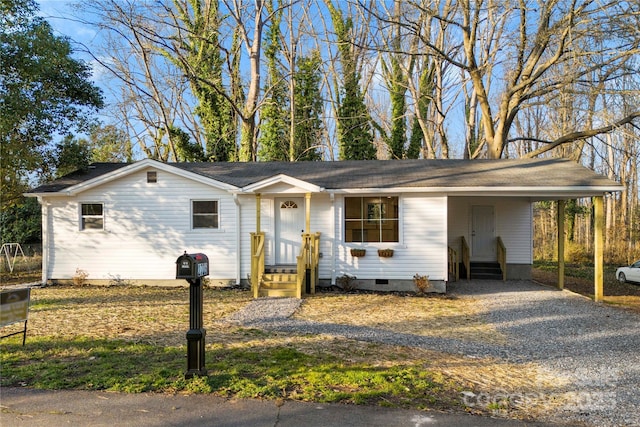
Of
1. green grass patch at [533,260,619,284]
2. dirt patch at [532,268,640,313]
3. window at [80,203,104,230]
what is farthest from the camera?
green grass patch at [533,260,619,284]

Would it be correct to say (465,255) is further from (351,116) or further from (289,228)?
(351,116)

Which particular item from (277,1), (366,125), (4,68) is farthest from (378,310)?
(277,1)

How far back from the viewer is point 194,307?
4359 millimetres

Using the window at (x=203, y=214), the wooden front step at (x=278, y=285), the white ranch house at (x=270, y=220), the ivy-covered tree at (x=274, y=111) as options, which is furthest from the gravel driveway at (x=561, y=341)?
the ivy-covered tree at (x=274, y=111)

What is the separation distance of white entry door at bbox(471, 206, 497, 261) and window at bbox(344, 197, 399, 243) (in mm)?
3920

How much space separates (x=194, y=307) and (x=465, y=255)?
36.7 feet

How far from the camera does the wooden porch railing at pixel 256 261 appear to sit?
10.2m

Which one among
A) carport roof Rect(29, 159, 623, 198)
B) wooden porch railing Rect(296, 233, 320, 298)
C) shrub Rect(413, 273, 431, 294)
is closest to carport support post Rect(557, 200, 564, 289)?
carport roof Rect(29, 159, 623, 198)

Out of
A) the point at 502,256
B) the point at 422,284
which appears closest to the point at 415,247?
the point at 422,284

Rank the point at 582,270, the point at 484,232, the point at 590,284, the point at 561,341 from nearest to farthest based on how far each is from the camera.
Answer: the point at 561,341 → the point at 484,232 → the point at 590,284 → the point at 582,270

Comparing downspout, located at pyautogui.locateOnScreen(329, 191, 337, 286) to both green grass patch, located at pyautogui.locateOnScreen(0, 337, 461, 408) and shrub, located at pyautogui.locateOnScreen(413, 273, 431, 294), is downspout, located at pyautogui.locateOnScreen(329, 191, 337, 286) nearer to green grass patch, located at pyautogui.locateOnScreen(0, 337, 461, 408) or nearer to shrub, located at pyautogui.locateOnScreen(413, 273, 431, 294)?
shrub, located at pyautogui.locateOnScreen(413, 273, 431, 294)

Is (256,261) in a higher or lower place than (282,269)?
higher

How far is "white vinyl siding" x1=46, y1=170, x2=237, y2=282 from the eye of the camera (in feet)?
38.8

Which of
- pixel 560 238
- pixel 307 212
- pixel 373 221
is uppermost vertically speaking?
pixel 307 212
